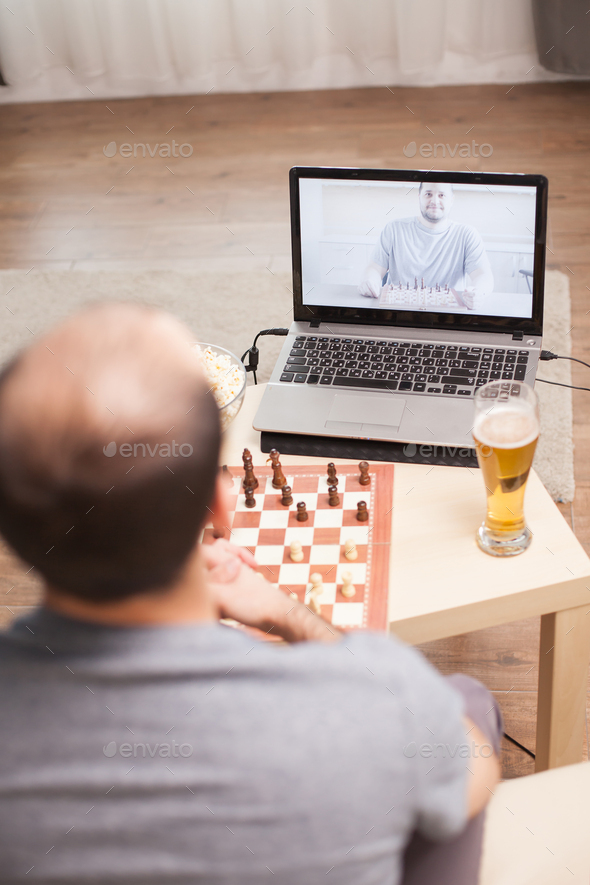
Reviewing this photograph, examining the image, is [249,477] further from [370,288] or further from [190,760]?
[190,760]

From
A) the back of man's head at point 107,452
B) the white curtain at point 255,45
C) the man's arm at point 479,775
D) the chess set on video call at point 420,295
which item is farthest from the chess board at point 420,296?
the white curtain at point 255,45

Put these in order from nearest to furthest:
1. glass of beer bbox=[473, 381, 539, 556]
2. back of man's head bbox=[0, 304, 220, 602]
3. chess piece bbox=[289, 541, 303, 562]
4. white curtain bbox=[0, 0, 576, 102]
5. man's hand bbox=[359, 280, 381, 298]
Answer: back of man's head bbox=[0, 304, 220, 602] < glass of beer bbox=[473, 381, 539, 556] < chess piece bbox=[289, 541, 303, 562] < man's hand bbox=[359, 280, 381, 298] < white curtain bbox=[0, 0, 576, 102]

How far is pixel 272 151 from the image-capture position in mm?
3557

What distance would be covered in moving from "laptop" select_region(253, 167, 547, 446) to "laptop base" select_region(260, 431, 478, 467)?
2cm

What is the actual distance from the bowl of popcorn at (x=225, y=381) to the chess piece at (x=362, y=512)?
25cm

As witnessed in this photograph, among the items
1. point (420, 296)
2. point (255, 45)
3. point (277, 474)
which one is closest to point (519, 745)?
point (277, 474)

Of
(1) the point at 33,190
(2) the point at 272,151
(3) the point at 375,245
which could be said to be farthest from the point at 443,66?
(3) the point at 375,245

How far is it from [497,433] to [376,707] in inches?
22.0

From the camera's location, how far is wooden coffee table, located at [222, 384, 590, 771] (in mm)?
1031

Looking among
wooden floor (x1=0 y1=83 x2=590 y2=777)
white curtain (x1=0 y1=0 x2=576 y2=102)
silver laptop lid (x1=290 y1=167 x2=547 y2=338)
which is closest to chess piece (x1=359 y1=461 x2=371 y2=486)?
silver laptop lid (x1=290 y1=167 x2=547 y2=338)

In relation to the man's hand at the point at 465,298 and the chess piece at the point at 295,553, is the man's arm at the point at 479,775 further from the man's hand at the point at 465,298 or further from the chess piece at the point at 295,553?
the man's hand at the point at 465,298

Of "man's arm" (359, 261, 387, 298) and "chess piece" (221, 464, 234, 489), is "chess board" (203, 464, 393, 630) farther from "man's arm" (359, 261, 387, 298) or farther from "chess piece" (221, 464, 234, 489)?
"man's arm" (359, 261, 387, 298)

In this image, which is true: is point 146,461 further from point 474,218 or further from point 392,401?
point 474,218

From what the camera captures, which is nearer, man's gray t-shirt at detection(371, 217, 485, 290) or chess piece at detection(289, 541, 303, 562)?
chess piece at detection(289, 541, 303, 562)
